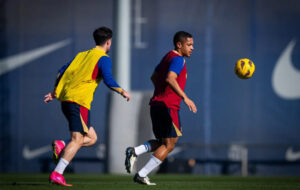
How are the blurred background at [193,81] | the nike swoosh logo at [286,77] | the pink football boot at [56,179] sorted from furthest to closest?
the nike swoosh logo at [286,77], the blurred background at [193,81], the pink football boot at [56,179]

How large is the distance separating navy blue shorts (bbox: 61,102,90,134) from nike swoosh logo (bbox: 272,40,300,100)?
861 centimetres

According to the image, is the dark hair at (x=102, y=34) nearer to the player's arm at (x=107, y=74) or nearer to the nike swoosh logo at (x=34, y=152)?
the player's arm at (x=107, y=74)

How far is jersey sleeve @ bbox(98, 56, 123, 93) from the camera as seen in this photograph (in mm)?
6895

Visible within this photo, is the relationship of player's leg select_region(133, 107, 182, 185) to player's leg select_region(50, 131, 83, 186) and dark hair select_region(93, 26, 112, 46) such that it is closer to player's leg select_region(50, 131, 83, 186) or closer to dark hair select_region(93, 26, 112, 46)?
player's leg select_region(50, 131, 83, 186)

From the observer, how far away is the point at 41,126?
15.2 meters

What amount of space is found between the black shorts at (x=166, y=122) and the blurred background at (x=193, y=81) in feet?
23.1

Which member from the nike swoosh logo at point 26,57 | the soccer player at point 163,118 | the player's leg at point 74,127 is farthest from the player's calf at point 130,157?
the nike swoosh logo at point 26,57

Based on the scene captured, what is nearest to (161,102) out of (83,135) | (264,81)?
(83,135)

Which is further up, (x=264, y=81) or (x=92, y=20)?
(x=92, y=20)

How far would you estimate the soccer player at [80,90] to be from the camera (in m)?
6.88

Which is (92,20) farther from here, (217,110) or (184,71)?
(184,71)

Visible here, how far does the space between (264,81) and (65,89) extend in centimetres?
858

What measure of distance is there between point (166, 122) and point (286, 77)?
330 inches

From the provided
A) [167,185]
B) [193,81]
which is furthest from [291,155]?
[167,185]
